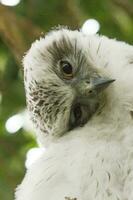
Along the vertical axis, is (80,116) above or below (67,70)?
below

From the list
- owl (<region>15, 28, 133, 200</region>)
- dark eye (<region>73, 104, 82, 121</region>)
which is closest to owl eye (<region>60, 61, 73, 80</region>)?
owl (<region>15, 28, 133, 200</region>)

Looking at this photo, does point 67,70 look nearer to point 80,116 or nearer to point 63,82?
point 63,82

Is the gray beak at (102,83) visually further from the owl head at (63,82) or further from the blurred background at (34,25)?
the blurred background at (34,25)

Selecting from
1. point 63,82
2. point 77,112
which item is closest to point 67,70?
point 63,82

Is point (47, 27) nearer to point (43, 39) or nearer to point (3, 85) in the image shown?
point (3, 85)

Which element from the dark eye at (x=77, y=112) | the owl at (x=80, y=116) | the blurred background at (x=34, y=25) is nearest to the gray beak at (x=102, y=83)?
the owl at (x=80, y=116)

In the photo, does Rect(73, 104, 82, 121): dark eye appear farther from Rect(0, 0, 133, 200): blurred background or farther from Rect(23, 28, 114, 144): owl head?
Rect(0, 0, 133, 200): blurred background

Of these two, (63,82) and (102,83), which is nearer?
(102,83)

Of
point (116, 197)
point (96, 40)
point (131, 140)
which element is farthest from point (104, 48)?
point (116, 197)

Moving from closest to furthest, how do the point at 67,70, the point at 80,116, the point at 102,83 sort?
the point at 102,83
the point at 80,116
the point at 67,70
